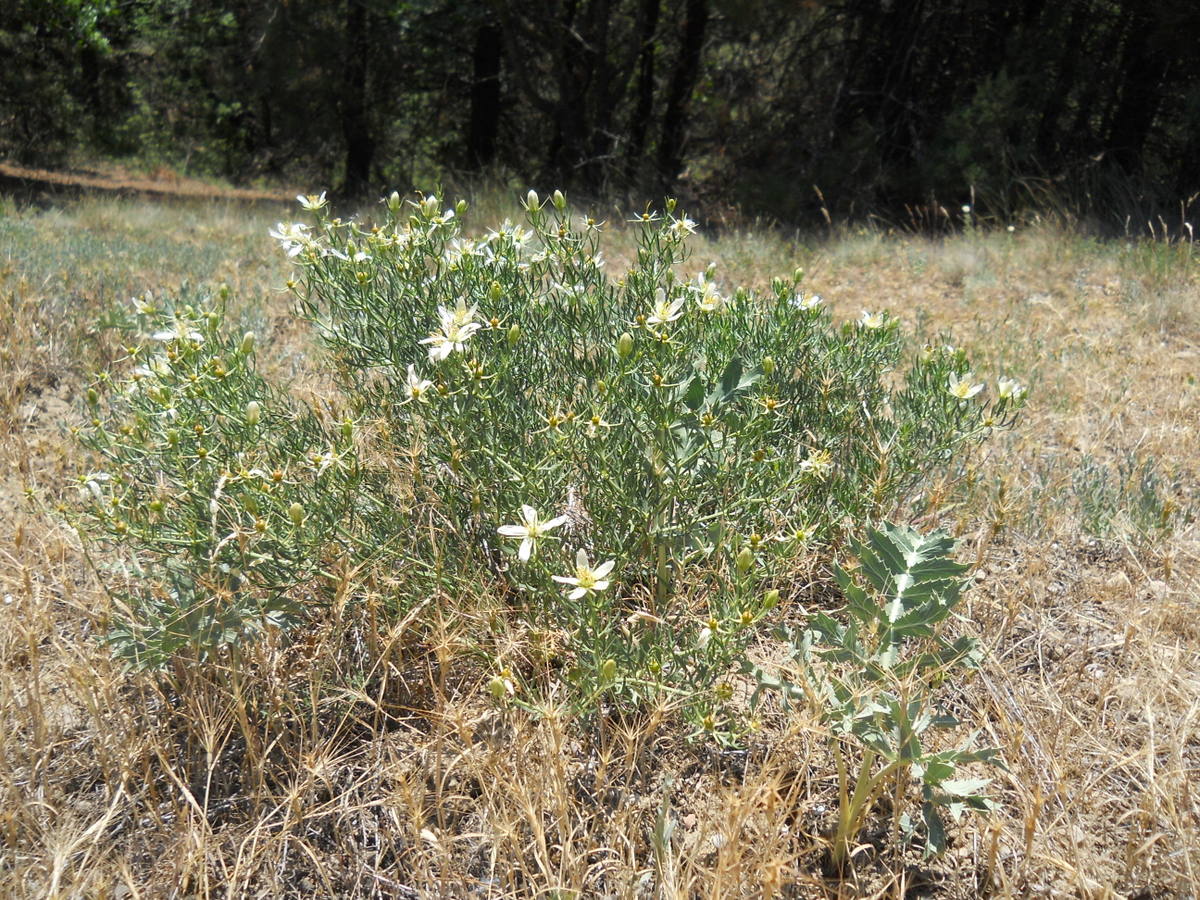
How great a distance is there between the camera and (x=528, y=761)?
167 centimetres

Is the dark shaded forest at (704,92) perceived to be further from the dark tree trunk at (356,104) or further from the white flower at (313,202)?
the white flower at (313,202)

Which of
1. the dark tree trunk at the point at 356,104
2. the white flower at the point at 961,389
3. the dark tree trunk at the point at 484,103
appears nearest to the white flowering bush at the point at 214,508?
the white flower at the point at 961,389

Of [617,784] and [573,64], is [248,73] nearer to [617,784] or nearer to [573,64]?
[573,64]

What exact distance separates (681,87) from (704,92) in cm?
57

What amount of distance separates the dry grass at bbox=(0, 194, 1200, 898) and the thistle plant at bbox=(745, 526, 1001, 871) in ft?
0.23

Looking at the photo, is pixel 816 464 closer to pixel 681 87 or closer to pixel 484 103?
pixel 681 87

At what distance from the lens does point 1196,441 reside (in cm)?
327

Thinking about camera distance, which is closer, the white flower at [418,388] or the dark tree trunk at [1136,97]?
the white flower at [418,388]

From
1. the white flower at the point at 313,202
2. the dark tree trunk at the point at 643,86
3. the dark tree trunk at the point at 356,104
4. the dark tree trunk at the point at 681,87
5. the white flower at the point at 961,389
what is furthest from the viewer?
the dark tree trunk at the point at 356,104

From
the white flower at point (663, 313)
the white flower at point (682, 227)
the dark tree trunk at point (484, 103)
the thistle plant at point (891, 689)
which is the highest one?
the dark tree trunk at point (484, 103)

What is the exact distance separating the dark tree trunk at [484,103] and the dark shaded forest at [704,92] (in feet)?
0.09

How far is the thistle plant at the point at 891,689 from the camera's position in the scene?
1537 millimetres

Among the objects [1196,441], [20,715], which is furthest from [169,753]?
[1196,441]

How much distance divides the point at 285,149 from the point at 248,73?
19.4 ft
